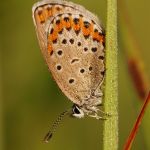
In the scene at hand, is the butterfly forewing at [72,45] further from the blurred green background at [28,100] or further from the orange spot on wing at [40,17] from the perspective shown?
the blurred green background at [28,100]

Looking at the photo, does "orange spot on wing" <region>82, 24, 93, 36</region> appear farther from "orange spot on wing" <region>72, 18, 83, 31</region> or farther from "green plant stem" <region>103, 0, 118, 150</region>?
"green plant stem" <region>103, 0, 118, 150</region>

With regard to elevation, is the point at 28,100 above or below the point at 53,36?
below

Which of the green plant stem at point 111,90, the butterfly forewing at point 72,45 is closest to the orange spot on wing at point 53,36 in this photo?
the butterfly forewing at point 72,45

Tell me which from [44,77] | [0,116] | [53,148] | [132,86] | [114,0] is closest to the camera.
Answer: [114,0]

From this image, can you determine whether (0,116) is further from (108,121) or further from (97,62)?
(108,121)

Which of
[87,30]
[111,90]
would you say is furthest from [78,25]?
[111,90]

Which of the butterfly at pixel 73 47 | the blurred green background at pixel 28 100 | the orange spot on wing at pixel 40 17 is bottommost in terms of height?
the blurred green background at pixel 28 100

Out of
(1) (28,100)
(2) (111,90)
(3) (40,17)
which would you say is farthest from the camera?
(1) (28,100)

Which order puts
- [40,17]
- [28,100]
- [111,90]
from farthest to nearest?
[28,100]
[40,17]
[111,90]

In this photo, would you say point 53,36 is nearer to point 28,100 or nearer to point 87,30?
point 87,30

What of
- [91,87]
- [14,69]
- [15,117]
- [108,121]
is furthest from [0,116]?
[108,121]

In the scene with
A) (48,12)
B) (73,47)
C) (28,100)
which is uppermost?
(48,12)
